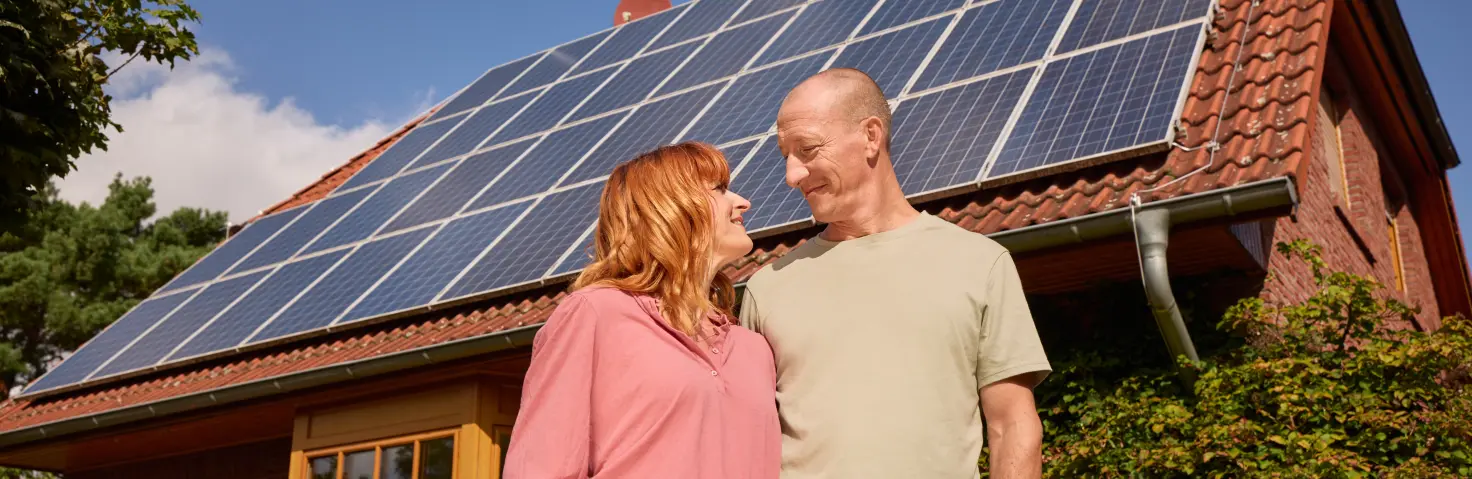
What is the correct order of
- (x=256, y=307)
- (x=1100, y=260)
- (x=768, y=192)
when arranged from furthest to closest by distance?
(x=256, y=307), (x=768, y=192), (x=1100, y=260)

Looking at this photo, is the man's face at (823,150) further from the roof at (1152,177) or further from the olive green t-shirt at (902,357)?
the roof at (1152,177)

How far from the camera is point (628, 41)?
1237 centimetres

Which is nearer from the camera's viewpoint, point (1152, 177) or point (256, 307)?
point (1152, 177)

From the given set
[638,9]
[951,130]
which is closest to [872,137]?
[951,130]

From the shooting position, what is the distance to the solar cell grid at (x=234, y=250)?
11.8 m

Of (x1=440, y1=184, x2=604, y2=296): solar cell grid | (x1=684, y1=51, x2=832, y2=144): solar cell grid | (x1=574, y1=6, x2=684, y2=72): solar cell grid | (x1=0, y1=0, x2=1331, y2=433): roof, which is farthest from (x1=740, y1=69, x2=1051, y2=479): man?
(x1=574, y1=6, x2=684, y2=72): solar cell grid

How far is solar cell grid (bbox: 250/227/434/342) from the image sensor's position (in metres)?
9.23

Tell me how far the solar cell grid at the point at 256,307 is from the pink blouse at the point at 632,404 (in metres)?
7.23

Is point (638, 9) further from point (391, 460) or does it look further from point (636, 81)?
point (391, 460)

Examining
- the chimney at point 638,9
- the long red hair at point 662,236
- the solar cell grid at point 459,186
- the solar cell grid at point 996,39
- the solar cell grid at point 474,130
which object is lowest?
the long red hair at point 662,236

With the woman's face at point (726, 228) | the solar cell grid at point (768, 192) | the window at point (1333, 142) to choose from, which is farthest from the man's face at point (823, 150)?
the window at point (1333, 142)

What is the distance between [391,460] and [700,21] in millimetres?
4802

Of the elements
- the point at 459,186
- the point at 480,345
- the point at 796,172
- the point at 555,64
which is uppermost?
the point at 555,64

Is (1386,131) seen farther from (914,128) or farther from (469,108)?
(469,108)
